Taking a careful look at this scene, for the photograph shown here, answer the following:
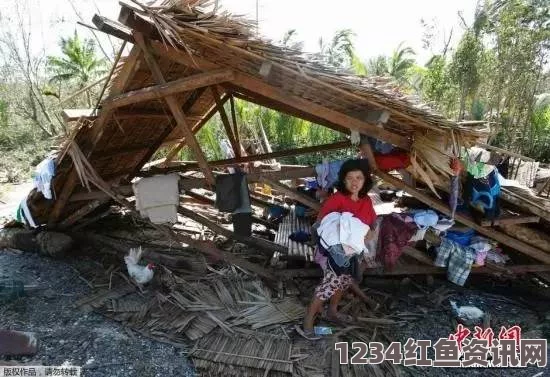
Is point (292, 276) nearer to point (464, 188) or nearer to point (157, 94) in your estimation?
point (464, 188)

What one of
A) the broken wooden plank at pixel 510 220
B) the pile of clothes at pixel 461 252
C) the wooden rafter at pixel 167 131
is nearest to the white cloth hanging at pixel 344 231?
the pile of clothes at pixel 461 252

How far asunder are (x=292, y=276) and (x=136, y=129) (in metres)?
2.65

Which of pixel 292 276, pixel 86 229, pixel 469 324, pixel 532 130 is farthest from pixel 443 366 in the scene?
pixel 532 130

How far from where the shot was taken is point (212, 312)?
12.7ft

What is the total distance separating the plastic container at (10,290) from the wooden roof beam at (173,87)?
6.94ft

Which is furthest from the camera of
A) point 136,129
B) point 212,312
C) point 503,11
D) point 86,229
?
point 503,11

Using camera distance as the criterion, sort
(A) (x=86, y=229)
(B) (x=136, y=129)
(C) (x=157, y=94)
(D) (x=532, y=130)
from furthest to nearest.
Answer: (D) (x=532, y=130), (A) (x=86, y=229), (B) (x=136, y=129), (C) (x=157, y=94)

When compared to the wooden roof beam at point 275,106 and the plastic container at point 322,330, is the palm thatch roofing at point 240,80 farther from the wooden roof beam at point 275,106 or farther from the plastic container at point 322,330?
the plastic container at point 322,330

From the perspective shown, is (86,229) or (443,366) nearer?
(443,366)

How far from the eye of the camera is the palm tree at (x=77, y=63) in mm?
17045

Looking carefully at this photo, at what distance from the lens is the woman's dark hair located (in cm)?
341

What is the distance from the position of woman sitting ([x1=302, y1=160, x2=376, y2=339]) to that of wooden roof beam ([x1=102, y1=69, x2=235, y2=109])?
133cm

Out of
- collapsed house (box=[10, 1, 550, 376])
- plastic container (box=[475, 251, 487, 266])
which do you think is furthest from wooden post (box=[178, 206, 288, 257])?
plastic container (box=[475, 251, 487, 266])

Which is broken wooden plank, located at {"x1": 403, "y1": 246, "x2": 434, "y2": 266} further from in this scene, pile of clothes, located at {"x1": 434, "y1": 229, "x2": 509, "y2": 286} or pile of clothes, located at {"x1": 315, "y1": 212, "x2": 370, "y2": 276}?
pile of clothes, located at {"x1": 315, "y1": 212, "x2": 370, "y2": 276}
